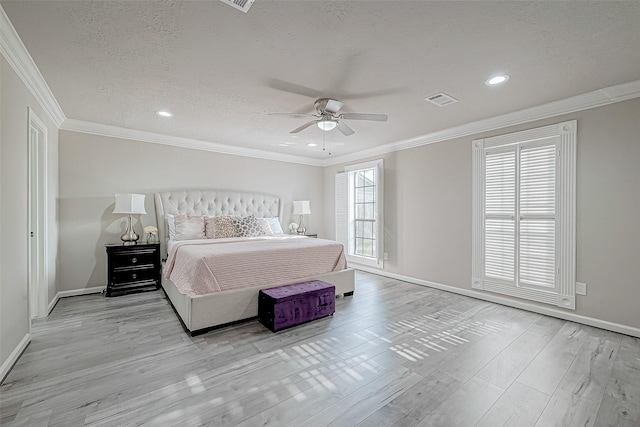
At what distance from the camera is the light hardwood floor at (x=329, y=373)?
1687mm

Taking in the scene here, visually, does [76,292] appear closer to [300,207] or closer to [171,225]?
[171,225]

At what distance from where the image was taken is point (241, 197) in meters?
5.43

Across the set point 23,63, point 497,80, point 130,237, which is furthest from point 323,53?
point 130,237

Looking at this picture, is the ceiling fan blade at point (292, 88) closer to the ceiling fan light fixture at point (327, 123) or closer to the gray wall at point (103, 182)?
the ceiling fan light fixture at point (327, 123)

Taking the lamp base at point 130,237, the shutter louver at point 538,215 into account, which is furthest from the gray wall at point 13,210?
the shutter louver at point 538,215

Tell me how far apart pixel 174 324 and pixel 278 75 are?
2.76 metres

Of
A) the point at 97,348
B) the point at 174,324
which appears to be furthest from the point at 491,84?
the point at 97,348

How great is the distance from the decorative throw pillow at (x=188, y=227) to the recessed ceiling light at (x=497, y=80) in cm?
422

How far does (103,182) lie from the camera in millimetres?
4184

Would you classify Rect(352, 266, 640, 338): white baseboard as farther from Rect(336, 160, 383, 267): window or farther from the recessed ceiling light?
the recessed ceiling light

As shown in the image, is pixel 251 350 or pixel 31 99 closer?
pixel 251 350

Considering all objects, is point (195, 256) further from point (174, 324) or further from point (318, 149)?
point (318, 149)

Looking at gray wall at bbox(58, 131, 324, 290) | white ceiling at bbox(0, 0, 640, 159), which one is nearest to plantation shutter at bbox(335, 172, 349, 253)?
gray wall at bbox(58, 131, 324, 290)

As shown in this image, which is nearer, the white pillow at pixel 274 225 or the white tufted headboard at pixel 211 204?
the white tufted headboard at pixel 211 204
